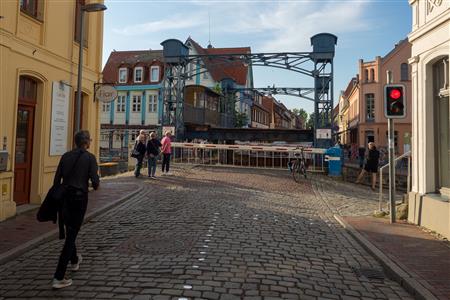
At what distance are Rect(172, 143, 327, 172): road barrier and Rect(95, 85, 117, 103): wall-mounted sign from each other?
9549 millimetres

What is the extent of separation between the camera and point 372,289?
5.40 m

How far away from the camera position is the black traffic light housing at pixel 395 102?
941 centimetres

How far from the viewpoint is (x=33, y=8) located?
34.1ft

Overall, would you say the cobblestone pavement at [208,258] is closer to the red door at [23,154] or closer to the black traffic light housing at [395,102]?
the red door at [23,154]

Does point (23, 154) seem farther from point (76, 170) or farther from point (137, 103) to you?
point (137, 103)

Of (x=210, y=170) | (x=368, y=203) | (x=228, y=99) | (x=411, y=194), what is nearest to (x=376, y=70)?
(x=228, y=99)

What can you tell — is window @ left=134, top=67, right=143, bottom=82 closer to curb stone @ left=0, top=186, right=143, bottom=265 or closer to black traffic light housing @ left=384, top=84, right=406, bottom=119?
curb stone @ left=0, top=186, right=143, bottom=265

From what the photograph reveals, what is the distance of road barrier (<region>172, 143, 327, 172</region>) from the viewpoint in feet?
70.2

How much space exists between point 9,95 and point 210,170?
11.7 meters

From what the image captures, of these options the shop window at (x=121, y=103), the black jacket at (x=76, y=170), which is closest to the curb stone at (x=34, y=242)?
the black jacket at (x=76, y=170)

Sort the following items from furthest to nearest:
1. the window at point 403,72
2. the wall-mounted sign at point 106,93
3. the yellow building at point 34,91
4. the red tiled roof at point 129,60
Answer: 1. the red tiled roof at point 129,60
2. the window at point 403,72
3. the wall-mounted sign at point 106,93
4. the yellow building at point 34,91

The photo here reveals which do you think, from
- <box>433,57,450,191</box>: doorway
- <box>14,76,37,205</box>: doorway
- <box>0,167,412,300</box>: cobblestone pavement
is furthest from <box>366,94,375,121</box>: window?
<box>14,76,37,205</box>: doorway

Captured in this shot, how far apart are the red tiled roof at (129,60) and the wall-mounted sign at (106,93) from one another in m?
35.1

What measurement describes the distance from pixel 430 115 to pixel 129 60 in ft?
155
